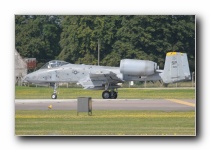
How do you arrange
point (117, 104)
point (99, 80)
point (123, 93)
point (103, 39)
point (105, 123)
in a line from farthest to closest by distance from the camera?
point (99, 80) < point (117, 104) < point (123, 93) < point (103, 39) < point (105, 123)

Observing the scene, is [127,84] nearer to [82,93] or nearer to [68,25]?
[82,93]

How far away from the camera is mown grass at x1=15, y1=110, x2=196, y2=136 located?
822 inches

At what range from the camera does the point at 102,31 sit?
73.8 feet

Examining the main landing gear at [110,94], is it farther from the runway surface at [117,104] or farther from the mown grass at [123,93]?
A: the mown grass at [123,93]

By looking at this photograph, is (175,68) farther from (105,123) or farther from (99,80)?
(99,80)

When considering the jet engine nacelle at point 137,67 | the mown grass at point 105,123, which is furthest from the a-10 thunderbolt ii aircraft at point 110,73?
the mown grass at point 105,123

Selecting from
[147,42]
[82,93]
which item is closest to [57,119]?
[82,93]

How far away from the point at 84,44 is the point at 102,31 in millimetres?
Result: 541

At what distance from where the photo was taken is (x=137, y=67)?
23.9 meters

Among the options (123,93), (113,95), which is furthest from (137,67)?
(113,95)

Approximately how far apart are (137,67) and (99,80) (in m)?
2.39

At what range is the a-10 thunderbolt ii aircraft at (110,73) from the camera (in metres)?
22.7

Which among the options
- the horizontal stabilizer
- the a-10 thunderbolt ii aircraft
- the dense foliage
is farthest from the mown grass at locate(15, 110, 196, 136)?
the dense foliage
